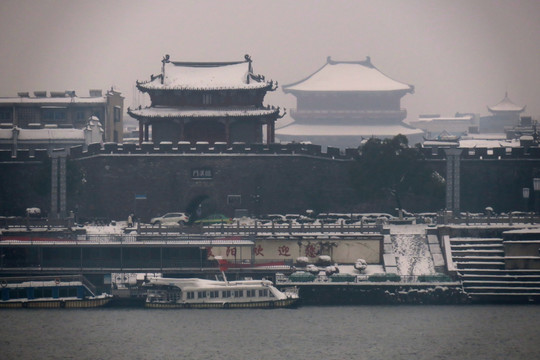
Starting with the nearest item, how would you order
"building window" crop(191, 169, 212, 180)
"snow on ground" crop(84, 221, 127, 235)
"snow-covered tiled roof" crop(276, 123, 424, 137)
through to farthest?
"snow on ground" crop(84, 221, 127, 235)
"building window" crop(191, 169, 212, 180)
"snow-covered tiled roof" crop(276, 123, 424, 137)

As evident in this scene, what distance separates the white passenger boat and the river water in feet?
2.25

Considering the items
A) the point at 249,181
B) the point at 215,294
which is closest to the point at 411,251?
the point at 215,294

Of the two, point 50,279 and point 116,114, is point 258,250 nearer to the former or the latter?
point 50,279

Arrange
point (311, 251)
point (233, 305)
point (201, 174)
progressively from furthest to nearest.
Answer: point (201, 174) → point (311, 251) → point (233, 305)

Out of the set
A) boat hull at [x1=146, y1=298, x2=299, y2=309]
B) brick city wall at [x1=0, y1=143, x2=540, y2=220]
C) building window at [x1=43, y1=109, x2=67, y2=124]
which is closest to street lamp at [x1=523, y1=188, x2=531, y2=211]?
brick city wall at [x1=0, y1=143, x2=540, y2=220]

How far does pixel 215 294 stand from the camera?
99.8 m

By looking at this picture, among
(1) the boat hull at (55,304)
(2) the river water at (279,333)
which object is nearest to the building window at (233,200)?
(2) the river water at (279,333)

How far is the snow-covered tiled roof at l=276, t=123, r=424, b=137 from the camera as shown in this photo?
192250 mm

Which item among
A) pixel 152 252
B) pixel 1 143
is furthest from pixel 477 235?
pixel 1 143

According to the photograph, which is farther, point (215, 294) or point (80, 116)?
point (80, 116)

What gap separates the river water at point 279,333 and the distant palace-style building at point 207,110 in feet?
84.1

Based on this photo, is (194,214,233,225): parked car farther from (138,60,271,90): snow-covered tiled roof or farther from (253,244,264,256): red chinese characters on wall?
(138,60,271,90): snow-covered tiled roof

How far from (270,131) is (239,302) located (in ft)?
91.0

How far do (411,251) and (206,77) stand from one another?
87.9 feet
